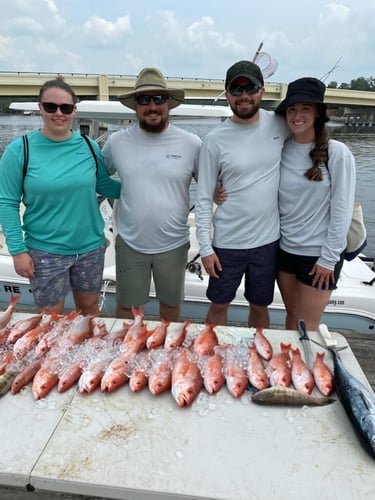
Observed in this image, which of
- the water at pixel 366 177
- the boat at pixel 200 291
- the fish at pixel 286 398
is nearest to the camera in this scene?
the fish at pixel 286 398

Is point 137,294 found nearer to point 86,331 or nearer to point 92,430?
point 86,331

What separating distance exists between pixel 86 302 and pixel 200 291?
1543mm

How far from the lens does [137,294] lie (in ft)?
10.3

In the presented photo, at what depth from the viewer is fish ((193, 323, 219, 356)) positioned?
6.70 ft

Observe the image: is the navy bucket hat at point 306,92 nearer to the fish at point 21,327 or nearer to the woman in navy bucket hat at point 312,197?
the woman in navy bucket hat at point 312,197

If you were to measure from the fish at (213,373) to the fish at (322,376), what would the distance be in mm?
467

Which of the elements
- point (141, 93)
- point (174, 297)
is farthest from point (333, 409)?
point (141, 93)

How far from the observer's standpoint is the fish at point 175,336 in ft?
6.93

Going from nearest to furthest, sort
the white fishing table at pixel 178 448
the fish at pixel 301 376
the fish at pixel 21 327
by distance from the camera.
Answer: the white fishing table at pixel 178 448 → the fish at pixel 301 376 → the fish at pixel 21 327

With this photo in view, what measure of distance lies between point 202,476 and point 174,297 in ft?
6.21

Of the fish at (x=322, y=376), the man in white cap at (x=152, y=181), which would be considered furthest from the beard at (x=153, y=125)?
the fish at (x=322, y=376)

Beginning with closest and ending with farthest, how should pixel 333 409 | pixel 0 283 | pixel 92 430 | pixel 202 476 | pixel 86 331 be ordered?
pixel 202 476 < pixel 92 430 < pixel 333 409 < pixel 86 331 < pixel 0 283

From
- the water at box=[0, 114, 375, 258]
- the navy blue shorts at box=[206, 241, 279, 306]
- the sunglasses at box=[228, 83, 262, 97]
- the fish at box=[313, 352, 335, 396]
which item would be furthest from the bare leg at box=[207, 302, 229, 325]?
the water at box=[0, 114, 375, 258]

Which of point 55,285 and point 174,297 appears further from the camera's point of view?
point 174,297
